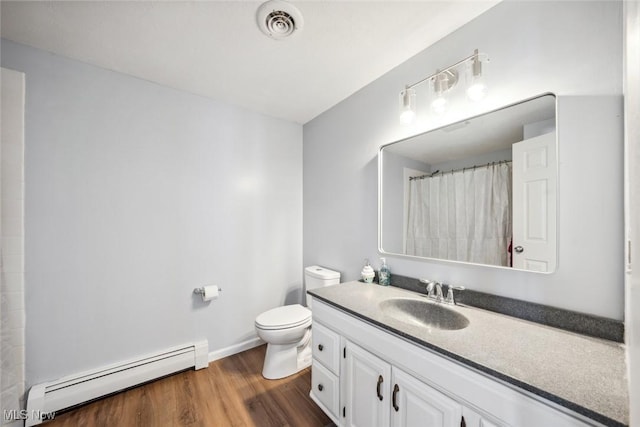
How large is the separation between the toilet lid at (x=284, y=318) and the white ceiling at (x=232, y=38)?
182 cm

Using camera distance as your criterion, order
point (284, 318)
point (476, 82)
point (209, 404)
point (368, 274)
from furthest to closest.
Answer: point (284, 318) < point (368, 274) < point (209, 404) < point (476, 82)

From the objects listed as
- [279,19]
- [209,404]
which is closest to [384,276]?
[209,404]

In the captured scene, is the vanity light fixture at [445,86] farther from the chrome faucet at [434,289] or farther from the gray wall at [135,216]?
the gray wall at [135,216]

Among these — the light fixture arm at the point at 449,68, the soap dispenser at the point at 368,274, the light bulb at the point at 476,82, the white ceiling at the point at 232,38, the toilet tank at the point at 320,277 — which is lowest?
the toilet tank at the point at 320,277

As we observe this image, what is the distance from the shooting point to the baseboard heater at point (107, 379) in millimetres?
1409

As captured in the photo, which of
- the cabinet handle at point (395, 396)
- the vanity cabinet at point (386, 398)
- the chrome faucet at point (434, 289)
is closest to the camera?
the vanity cabinet at point (386, 398)

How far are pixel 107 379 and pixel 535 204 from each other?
2.73 m

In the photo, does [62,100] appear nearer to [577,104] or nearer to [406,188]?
[406,188]

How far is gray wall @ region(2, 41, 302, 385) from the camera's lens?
58.4 inches

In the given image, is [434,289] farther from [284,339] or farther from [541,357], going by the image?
[284,339]

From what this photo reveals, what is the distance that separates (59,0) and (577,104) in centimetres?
242

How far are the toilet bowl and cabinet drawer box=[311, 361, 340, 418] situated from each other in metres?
0.35

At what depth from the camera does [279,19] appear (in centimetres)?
127

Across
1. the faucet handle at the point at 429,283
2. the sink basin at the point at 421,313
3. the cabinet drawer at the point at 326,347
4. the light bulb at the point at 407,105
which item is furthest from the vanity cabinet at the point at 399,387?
the light bulb at the point at 407,105
